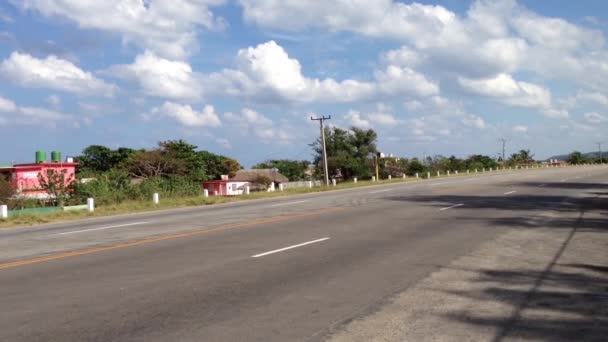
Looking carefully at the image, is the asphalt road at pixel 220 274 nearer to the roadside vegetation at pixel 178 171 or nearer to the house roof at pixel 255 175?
the roadside vegetation at pixel 178 171

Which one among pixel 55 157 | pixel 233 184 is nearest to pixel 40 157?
pixel 55 157

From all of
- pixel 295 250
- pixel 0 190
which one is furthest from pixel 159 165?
pixel 295 250

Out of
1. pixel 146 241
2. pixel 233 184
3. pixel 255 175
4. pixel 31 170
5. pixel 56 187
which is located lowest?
pixel 146 241

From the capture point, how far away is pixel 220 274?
31.7 feet

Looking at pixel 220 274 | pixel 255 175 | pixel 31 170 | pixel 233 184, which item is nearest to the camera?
pixel 220 274

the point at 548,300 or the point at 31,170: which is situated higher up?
the point at 31,170

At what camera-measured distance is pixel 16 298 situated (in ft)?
27.1

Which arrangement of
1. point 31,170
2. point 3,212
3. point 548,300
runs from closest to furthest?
point 548,300
point 3,212
point 31,170

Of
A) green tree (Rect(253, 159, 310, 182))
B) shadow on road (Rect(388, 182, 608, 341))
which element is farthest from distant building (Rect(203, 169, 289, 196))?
shadow on road (Rect(388, 182, 608, 341))

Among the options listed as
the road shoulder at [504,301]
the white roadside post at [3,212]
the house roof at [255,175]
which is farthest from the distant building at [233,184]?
the road shoulder at [504,301]

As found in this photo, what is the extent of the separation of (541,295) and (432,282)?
1.53m

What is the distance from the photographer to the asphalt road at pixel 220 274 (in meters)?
6.75

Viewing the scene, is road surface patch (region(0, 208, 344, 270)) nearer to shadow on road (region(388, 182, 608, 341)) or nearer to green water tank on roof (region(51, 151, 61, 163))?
shadow on road (region(388, 182, 608, 341))

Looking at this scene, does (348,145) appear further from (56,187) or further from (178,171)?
(56,187)
